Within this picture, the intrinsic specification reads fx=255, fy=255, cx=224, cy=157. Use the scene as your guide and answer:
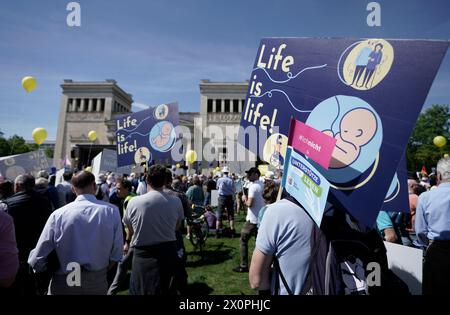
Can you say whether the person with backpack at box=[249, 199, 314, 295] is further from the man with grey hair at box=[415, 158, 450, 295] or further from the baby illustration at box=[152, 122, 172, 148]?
the baby illustration at box=[152, 122, 172, 148]

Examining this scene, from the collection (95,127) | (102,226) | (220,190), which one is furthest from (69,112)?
(102,226)

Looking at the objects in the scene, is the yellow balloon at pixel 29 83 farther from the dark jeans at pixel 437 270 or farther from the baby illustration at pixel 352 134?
the dark jeans at pixel 437 270

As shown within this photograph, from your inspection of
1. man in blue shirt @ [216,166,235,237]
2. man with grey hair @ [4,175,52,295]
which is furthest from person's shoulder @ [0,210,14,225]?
man in blue shirt @ [216,166,235,237]

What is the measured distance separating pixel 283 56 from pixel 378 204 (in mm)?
1768

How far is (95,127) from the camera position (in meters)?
50.6

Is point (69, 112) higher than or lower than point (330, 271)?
higher

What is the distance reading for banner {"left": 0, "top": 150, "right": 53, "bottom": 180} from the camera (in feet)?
27.4

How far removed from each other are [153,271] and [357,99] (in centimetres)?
291

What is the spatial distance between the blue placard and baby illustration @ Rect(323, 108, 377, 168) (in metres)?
0.42

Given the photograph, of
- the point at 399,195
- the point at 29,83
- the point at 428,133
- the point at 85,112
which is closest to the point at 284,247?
the point at 399,195

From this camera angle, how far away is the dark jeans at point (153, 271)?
3.10 meters

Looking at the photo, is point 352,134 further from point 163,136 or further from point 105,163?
point 105,163

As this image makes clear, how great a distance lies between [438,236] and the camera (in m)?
2.81

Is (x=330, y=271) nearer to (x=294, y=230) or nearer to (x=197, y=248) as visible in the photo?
(x=294, y=230)
